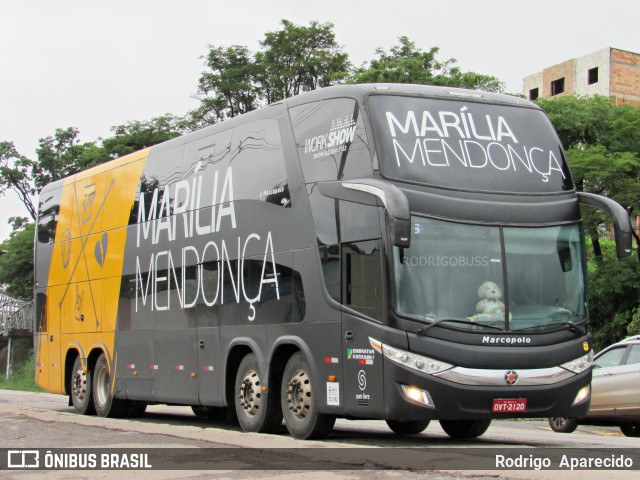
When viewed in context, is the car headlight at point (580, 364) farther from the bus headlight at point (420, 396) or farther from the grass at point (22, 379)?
the grass at point (22, 379)

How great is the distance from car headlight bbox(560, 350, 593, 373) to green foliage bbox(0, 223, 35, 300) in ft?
155

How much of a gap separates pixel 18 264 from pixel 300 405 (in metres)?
46.6

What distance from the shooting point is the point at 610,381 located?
17.0 metres

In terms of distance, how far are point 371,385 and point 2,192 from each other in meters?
55.2

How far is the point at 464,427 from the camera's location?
45.4 ft

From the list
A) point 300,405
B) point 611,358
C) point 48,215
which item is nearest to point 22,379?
point 48,215

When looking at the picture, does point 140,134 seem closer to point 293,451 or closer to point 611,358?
point 611,358

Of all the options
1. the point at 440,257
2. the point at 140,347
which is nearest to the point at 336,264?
the point at 440,257

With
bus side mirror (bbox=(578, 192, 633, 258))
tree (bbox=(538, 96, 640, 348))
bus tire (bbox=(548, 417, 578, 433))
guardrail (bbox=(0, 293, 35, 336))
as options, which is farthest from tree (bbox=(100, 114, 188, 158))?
bus side mirror (bbox=(578, 192, 633, 258))

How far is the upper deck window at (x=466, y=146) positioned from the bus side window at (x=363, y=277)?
0.91 metres

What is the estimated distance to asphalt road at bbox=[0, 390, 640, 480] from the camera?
8891mm

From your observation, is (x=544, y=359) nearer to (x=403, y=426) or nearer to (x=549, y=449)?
(x=549, y=449)

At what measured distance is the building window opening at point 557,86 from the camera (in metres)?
62.5

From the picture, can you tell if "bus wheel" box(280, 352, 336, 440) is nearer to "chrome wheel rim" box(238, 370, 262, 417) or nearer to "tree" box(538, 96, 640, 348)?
"chrome wheel rim" box(238, 370, 262, 417)
